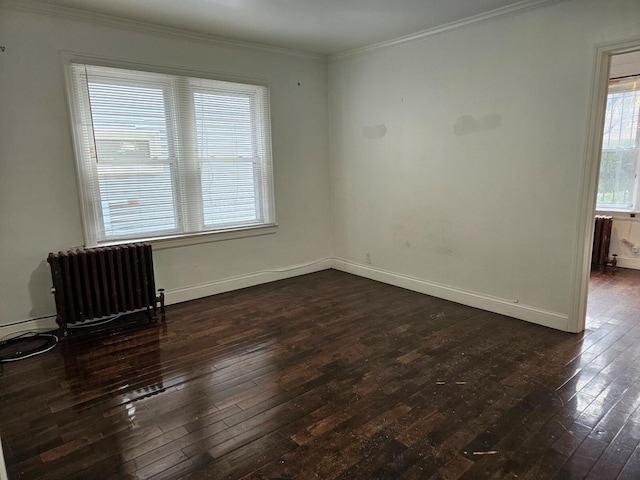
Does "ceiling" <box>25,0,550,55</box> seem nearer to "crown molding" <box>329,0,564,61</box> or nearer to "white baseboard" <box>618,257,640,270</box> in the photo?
"crown molding" <box>329,0,564,61</box>

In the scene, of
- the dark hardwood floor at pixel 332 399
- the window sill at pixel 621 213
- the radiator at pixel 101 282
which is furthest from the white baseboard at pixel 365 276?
the window sill at pixel 621 213

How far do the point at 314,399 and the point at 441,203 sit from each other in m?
2.54

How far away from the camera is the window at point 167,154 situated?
12.1ft

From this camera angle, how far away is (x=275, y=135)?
15.8ft

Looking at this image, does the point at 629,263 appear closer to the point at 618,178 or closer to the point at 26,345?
the point at 618,178

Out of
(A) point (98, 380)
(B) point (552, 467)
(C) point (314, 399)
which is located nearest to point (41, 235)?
(A) point (98, 380)

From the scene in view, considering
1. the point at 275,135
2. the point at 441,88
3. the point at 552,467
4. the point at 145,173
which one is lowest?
the point at 552,467

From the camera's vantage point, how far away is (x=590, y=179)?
314cm

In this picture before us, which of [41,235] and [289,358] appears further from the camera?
[41,235]

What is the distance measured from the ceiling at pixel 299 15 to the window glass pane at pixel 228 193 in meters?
1.35

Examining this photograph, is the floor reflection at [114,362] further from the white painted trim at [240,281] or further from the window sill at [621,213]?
the window sill at [621,213]

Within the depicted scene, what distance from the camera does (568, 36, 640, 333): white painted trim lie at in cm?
298

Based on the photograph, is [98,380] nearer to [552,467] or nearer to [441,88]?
[552,467]

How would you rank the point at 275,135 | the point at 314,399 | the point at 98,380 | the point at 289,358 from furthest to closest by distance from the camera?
the point at 275,135, the point at 289,358, the point at 98,380, the point at 314,399
